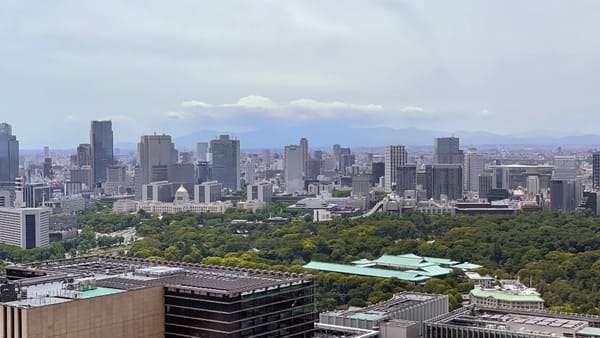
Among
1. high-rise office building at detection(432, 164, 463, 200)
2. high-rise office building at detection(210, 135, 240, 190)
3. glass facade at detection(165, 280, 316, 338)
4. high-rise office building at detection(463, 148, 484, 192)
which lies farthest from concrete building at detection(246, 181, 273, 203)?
glass facade at detection(165, 280, 316, 338)

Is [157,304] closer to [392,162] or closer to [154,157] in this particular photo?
[392,162]

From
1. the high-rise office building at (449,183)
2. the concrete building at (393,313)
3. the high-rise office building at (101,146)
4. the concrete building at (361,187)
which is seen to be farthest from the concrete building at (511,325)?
the high-rise office building at (101,146)

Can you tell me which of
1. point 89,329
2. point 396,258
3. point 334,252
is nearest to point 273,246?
point 334,252

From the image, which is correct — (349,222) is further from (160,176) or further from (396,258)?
(160,176)

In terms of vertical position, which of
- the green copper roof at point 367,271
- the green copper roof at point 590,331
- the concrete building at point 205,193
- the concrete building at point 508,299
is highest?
the concrete building at point 205,193

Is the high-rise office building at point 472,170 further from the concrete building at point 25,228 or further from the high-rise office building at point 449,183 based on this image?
the concrete building at point 25,228

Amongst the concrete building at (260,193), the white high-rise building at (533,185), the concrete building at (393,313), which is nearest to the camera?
the concrete building at (393,313)

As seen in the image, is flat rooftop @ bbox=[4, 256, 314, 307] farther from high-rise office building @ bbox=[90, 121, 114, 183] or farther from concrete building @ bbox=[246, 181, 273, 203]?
high-rise office building @ bbox=[90, 121, 114, 183]
